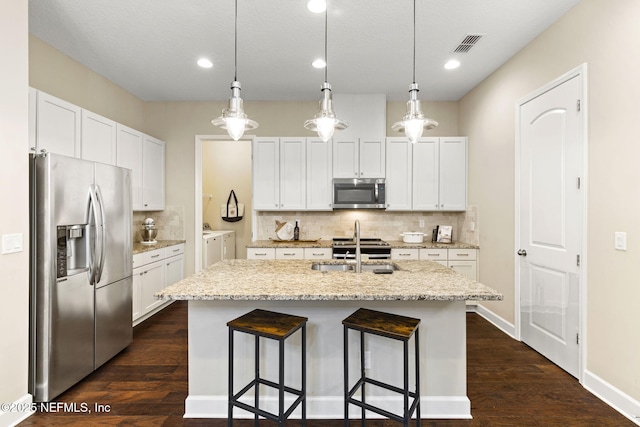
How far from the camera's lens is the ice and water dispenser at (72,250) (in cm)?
231

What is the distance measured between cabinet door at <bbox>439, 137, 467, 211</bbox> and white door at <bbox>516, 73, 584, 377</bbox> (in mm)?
1165

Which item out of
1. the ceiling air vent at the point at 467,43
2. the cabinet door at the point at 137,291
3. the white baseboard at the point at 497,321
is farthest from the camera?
the cabinet door at the point at 137,291

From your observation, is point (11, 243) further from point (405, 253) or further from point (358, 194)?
point (405, 253)

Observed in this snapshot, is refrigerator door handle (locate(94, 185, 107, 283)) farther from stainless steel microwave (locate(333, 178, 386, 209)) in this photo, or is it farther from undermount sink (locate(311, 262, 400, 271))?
stainless steel microwave (locate(333, 178, 386, 209))

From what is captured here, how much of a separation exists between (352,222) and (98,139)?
3154 mm

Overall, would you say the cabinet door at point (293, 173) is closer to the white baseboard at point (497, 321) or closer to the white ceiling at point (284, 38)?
the white ceiling at point (284, 38)

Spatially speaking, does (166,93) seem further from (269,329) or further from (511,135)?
(511,135)

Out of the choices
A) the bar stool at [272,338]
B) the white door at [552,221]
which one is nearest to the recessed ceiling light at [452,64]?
the white door at [552,221]

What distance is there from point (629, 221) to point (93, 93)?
493cm

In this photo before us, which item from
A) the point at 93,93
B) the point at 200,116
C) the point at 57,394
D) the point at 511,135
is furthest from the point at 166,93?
the point at 511,135

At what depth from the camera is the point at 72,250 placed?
8.24 ft

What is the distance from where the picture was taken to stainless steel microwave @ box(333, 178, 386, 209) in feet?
14.2

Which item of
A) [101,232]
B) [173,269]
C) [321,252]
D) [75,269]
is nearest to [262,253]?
[321,252]

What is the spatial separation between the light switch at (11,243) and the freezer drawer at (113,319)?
702mm
